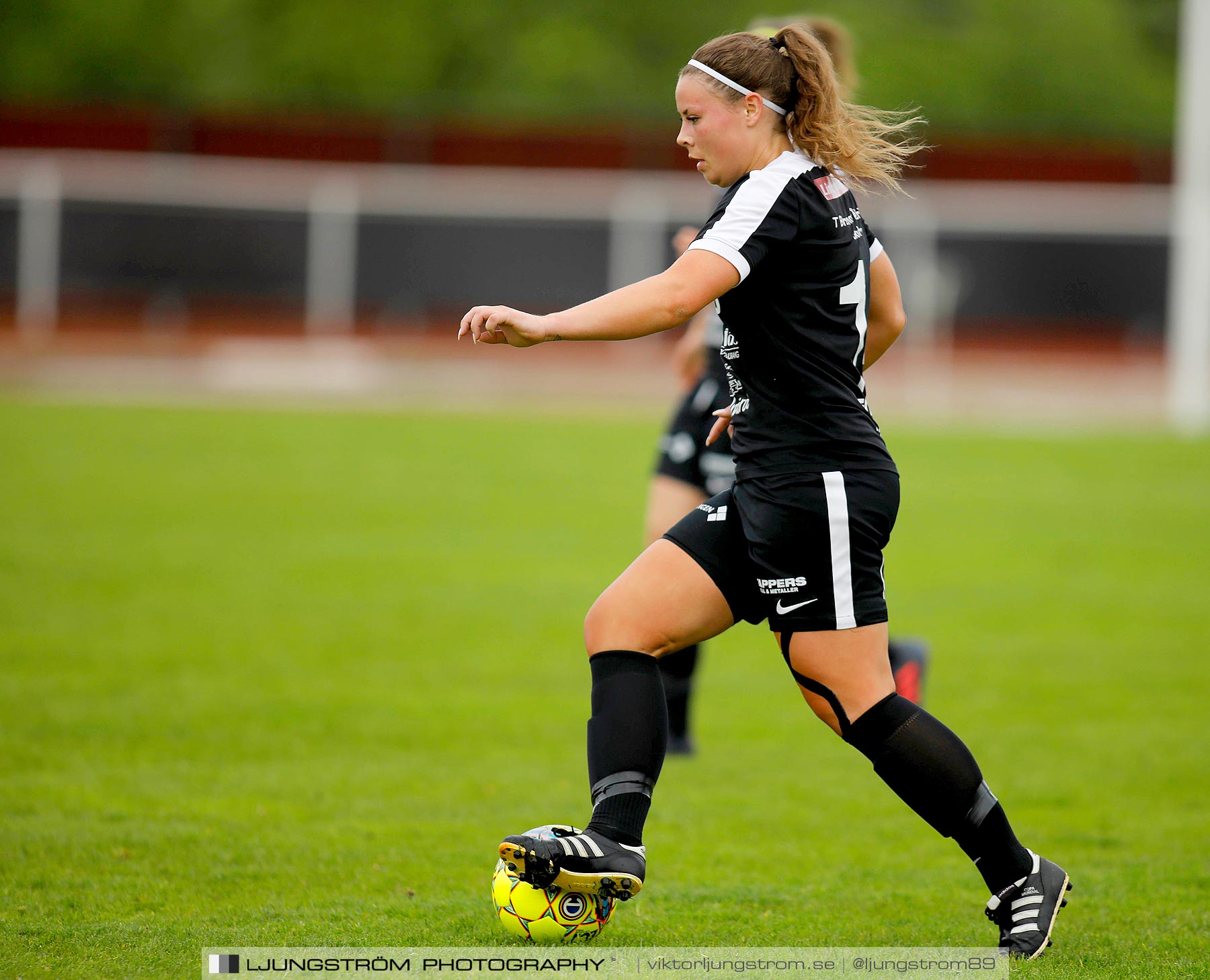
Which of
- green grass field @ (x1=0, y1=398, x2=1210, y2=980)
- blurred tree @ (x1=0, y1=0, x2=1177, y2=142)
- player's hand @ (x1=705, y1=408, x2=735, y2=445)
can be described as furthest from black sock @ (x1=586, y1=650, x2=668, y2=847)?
blurred tree @ (x1=0, y1=0, x2=1177, y2=142)

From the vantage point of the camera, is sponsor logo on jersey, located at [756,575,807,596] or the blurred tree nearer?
sponsor logo on jersey, located at [756,575,807,596]

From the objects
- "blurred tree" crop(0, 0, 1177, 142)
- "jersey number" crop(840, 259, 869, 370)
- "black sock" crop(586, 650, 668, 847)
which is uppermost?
"blurred tree" crop(0, 0, 1177, 142)

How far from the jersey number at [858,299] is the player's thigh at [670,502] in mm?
1874

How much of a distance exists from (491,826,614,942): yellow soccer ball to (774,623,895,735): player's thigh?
0.67 metres

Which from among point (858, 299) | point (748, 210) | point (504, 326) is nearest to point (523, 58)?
point (858, 299)

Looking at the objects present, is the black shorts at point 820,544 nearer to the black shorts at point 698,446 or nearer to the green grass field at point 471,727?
the green grass field at point 471,727

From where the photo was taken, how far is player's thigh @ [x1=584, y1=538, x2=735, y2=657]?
3.42 meters

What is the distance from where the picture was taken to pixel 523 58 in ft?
120

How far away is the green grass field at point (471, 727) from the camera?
3629mm

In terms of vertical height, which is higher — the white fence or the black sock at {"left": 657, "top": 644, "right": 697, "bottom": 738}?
the white fence

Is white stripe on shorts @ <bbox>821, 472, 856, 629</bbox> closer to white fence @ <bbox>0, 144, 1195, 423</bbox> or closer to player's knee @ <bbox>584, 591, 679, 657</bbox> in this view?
player's knee @ <bbox>584, 591, 679, 657</bbox>

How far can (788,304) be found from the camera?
327 centimetres

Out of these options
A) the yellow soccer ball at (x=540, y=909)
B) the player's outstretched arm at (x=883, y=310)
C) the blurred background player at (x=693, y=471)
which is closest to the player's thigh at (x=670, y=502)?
the blurred background player at (x=693, y=471)

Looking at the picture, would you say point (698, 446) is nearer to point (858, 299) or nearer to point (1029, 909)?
point (858, 299)
